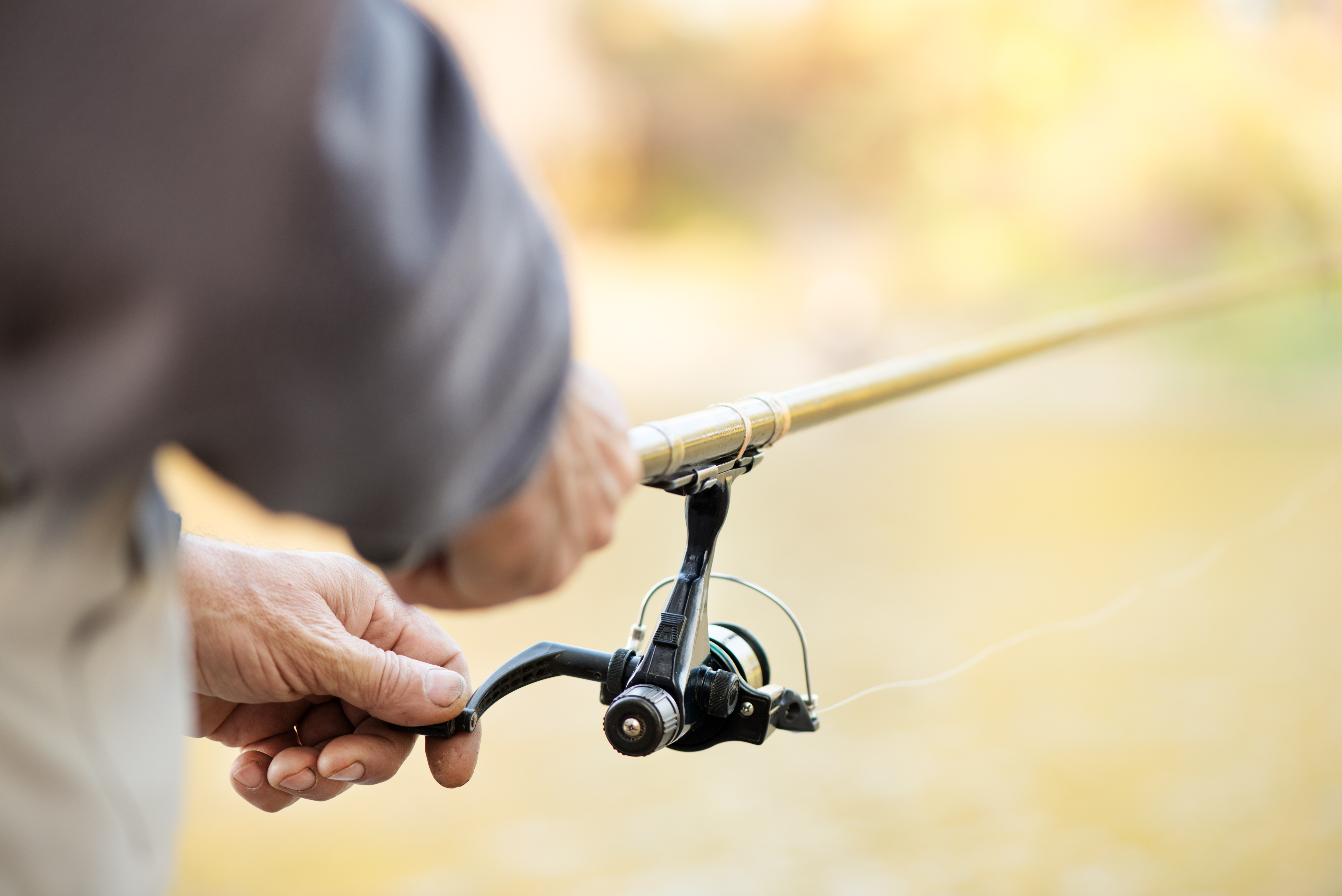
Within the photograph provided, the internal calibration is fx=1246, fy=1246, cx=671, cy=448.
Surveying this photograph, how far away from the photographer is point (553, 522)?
0.38 metres

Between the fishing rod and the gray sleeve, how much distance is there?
162 millimetres

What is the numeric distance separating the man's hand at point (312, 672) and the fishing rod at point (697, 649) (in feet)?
0.06

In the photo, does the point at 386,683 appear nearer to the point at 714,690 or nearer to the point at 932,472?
the point at 714,690

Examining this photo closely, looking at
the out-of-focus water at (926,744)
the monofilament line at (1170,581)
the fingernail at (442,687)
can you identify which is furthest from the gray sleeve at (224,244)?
the out-of-focus water at (926,744)

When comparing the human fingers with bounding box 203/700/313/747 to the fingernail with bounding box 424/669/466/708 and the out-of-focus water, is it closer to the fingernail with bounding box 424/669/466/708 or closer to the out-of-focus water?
the fingernail with bounding box 424/669/466/708

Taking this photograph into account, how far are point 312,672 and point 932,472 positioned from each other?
247 inches

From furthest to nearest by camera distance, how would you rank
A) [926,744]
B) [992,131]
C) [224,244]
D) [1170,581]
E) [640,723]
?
[992,131] < [926,744] < [1170,581] < [640,723] < [224,244]

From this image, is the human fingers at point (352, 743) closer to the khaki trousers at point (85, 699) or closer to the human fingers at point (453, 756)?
the human fingers at point (453, 756)

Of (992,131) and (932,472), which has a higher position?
(992,131)

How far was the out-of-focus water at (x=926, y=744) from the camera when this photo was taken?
2945 millimetres

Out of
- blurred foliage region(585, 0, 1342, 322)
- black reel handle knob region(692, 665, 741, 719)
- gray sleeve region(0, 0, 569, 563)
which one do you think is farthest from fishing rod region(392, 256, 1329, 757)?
blurred foliage region(585, 0, 1342, 322)

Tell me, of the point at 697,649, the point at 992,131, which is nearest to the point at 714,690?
the point at 697,649

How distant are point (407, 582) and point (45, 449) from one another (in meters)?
0.13

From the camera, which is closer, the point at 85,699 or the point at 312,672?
the point at 85,699
